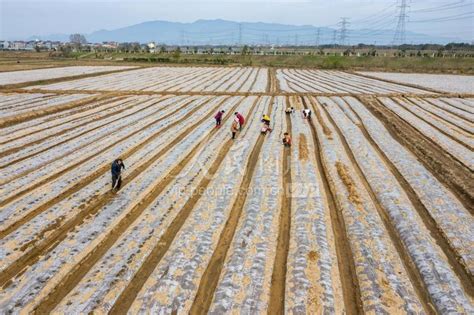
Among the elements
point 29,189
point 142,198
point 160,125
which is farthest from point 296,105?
point 29,189

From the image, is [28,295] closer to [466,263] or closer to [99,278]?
[99,278]

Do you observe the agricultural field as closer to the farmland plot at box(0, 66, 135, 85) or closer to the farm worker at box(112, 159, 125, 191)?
the farm worker at box(112, 159, 125, 191)

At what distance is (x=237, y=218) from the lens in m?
11.6

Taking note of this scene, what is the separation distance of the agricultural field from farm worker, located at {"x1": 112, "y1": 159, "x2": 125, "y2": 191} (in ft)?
1.83

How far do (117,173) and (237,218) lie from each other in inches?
205

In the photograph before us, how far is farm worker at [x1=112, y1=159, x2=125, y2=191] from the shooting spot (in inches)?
518

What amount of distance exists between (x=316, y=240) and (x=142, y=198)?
21.9 feet

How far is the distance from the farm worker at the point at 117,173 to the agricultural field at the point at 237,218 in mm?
557

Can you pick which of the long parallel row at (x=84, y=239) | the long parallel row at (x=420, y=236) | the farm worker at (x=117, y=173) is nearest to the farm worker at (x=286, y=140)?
the long parallel row at (x=420, y=236)

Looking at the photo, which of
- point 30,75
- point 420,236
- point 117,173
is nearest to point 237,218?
point 117,173

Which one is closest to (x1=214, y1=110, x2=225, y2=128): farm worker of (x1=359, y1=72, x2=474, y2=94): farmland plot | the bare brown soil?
the bare brown soil

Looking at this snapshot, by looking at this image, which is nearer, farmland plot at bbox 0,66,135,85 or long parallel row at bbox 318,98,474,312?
long parallel row at bbox 318,98,474,312

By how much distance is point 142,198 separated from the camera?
12.9 m

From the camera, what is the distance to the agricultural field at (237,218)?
8055 millimetres
